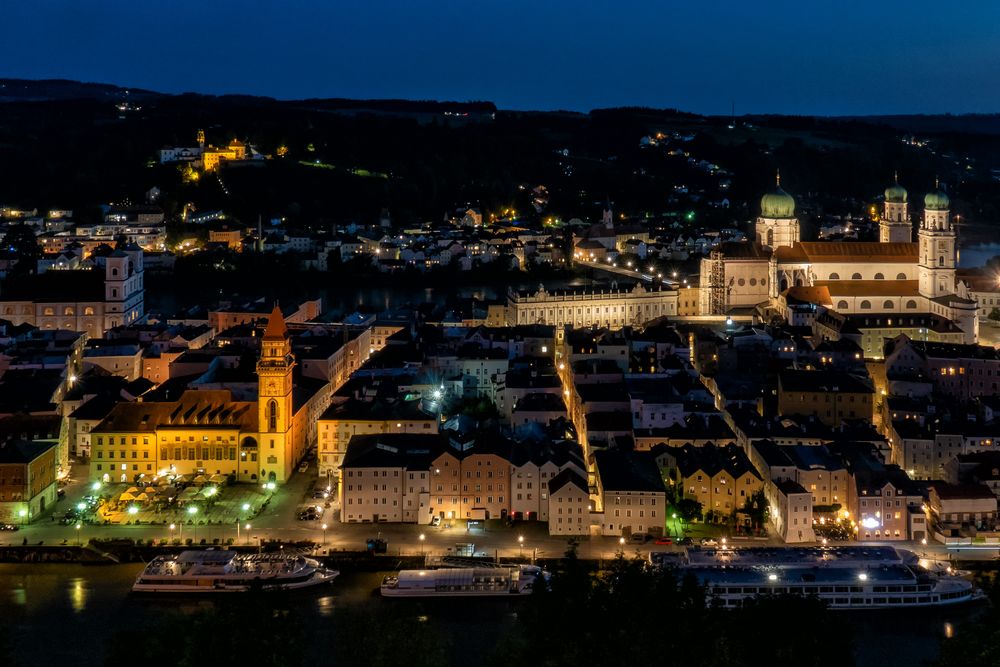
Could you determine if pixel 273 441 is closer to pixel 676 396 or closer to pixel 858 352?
pixel 676 396

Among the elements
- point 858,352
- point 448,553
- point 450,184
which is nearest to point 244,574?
point 448,553

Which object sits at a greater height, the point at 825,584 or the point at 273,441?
the point at 273,441

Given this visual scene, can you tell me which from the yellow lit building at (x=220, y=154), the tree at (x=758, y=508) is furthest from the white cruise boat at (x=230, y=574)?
the yellow lit building at (x=220, y=154)

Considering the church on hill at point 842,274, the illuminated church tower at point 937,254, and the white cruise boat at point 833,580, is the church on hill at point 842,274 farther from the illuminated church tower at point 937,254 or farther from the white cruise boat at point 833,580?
the white cruise boat at point 833,580

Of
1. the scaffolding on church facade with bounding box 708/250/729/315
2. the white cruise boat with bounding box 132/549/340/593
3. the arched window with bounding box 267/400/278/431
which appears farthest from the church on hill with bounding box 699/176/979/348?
the white cruise boat with bounding box 132/549/340/593

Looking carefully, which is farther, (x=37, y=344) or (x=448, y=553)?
(x=37, y=344)

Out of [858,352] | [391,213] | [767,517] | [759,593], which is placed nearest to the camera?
[759,593]

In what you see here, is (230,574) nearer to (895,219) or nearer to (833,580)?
(833,580)
